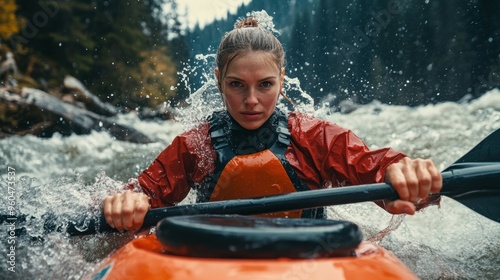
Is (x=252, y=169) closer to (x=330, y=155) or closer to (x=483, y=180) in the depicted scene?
(x=330, y=155)

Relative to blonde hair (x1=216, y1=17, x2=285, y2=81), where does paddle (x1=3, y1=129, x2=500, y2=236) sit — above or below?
below

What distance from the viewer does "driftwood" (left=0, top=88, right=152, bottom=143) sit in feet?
26.7

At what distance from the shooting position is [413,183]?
138 cm

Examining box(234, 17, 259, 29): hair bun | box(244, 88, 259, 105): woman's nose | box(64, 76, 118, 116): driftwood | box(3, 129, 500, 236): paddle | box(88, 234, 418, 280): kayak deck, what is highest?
box(64, 76, 118, 116): driftwood

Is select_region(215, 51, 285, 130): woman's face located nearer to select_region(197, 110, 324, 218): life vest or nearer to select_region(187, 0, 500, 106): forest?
select_region(197, 110, 324, 218): life vest

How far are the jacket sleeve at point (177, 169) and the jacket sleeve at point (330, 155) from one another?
0.36 m

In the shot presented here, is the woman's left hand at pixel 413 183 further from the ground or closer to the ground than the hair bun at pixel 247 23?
closer to the ground

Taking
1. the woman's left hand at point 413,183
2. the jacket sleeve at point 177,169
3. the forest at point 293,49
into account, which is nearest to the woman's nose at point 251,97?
the jacket sleeve at point 177,169

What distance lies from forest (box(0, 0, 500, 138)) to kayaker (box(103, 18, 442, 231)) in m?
3.52

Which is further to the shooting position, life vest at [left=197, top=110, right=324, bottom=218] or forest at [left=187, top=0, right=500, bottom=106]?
forest at [left=187, top=0, right=500, bottom=106]

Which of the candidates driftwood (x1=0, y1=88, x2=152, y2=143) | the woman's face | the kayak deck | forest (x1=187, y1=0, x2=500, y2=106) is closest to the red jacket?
the woman's face

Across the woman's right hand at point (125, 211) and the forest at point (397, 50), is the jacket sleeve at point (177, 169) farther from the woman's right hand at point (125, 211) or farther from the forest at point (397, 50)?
the forest at point (397, 50)

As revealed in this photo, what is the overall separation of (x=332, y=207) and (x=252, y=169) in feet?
4.19

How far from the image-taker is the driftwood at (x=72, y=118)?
26.7 ft
